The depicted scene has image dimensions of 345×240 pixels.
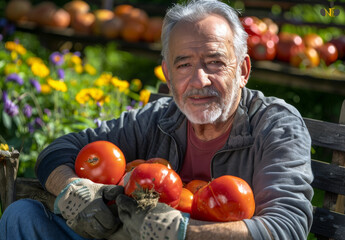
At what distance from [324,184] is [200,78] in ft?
2.51

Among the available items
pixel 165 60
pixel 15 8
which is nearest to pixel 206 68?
pixel 165 60

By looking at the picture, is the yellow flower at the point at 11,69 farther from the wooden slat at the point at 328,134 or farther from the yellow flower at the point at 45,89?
the wooden slat at the point at 328,134

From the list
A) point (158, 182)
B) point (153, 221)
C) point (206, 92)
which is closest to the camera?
point (153, 221)

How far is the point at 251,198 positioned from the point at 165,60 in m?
0.95

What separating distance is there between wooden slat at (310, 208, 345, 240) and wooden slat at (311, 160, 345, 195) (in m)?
0.11

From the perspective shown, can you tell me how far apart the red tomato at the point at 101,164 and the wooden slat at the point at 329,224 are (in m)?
0.91

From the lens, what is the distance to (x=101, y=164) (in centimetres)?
204

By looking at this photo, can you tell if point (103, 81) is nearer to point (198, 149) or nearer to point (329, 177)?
point (198, 149)

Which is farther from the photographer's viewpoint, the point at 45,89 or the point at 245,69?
the point at 45,89

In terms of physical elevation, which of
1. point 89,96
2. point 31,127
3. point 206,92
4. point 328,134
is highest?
point 206,92

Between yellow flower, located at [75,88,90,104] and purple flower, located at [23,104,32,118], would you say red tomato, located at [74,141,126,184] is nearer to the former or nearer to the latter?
yellow flower, located at [75,88,90,104]

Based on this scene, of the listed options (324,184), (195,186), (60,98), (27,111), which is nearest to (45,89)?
(60,98)

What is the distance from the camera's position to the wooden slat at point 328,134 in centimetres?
222

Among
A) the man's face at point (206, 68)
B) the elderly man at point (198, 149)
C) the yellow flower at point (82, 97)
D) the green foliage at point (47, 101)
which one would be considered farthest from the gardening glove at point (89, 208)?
the yellow flower at point (82, 97)
